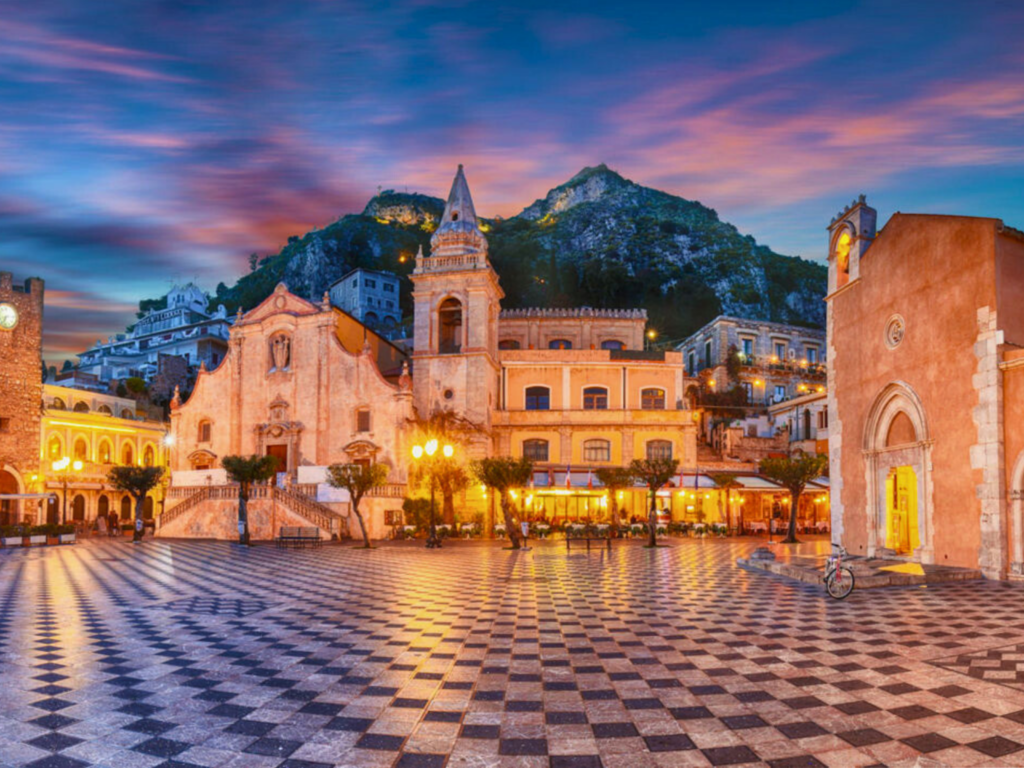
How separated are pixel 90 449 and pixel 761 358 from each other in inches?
2012

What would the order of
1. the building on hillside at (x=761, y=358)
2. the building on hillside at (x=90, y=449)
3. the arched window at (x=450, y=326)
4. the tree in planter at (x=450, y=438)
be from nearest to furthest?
the tree in planter at (x=450, y=438) → the arched window at (x=450, y=326) → the building on hillside at (x=90, y=449) → the building on hillside at (x=761, y=358)

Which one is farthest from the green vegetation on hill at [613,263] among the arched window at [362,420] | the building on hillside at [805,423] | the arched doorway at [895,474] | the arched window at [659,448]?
the arched doorway at [895,474]

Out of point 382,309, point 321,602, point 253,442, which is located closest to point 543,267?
point 382,309

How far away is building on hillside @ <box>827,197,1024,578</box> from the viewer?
54.5 feet

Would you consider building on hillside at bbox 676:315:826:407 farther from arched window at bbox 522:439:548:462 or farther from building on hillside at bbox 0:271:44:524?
building on hillside at bbox 0:271:44:524

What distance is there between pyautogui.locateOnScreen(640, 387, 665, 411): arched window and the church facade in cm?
7

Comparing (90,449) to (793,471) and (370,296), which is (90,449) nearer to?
(793,471)

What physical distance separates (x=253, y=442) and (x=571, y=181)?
375ft

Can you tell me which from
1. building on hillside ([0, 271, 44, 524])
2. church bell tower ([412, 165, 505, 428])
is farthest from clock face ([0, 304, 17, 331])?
church bell tower ([412, 165, 505, 428])

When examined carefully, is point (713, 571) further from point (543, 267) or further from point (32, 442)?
point (543, 267)

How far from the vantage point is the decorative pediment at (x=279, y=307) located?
41.0 m

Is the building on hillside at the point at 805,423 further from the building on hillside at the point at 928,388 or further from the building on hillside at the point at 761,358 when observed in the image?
the building on hillside at the point at 928,388

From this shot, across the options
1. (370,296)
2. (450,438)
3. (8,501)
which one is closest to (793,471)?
(450,438)

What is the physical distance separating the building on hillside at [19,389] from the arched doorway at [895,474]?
135 ft
